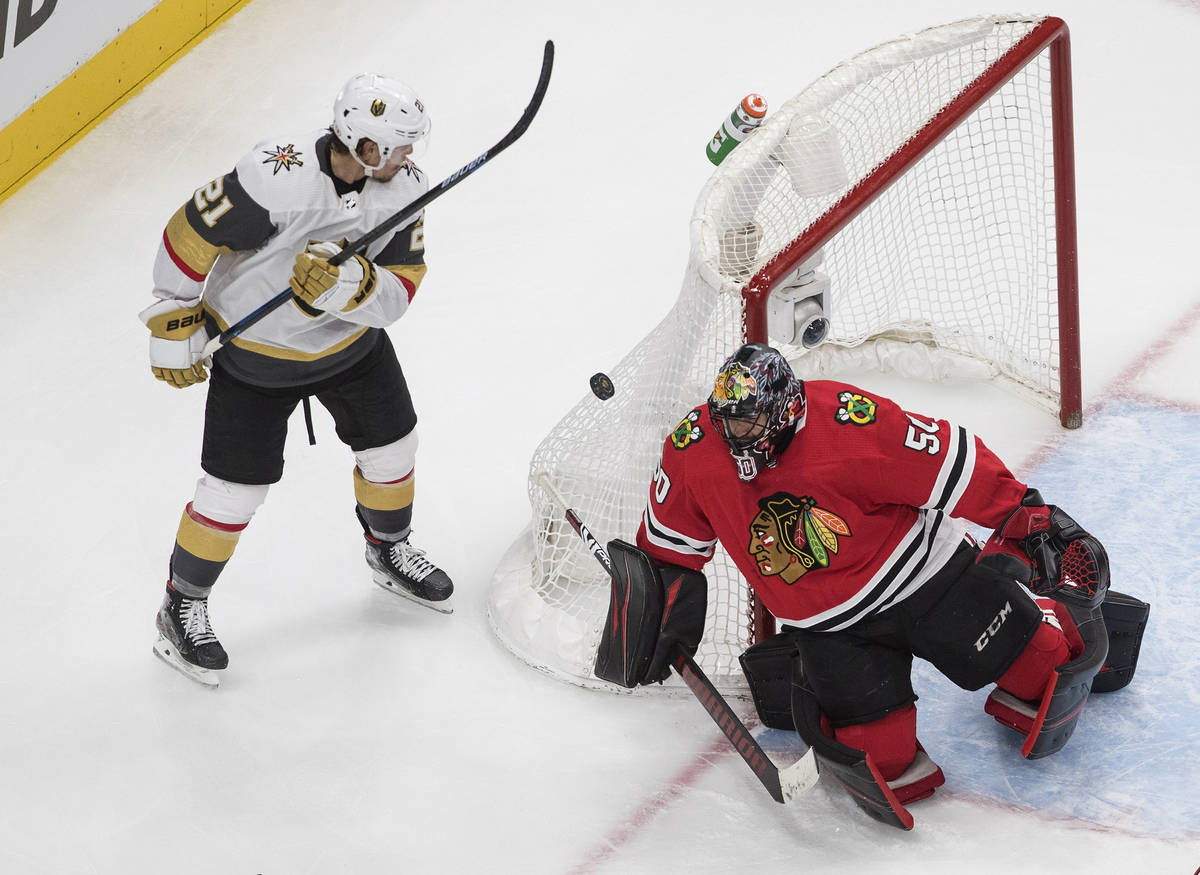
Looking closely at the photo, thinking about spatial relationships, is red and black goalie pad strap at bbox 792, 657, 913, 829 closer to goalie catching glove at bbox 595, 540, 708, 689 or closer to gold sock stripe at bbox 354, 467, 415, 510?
goalie catching glove at bbox 595, 540, 708, 689

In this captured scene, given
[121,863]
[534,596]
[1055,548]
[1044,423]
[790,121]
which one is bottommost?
[121,863]

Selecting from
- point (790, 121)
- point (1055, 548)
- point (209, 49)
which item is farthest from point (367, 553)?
point (209, 49)

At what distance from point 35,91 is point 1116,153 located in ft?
10.5

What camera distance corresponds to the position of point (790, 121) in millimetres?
3449

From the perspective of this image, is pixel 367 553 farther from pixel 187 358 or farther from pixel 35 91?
pixel 35 91

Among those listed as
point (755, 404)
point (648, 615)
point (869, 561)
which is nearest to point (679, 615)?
point (648, 615)

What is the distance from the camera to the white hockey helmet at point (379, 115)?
3.05 m

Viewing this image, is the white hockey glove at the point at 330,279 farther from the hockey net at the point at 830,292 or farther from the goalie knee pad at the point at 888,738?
the goalie knee pad at the point at 888,738

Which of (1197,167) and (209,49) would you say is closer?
(1197,167)

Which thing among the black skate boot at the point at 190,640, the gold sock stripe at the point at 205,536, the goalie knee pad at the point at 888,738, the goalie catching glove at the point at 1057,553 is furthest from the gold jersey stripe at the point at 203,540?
the goalie catching glove at the point at 1057,553

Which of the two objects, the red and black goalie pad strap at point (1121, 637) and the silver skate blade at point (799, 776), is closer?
the silver skate blade at point (799, 776)

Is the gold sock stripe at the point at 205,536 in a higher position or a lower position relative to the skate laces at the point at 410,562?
higher

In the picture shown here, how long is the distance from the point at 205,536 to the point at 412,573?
48cm

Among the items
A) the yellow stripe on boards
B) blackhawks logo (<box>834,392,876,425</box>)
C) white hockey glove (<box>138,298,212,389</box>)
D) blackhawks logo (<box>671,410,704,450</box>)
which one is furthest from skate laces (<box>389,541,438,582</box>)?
the yellow stripe on boards
